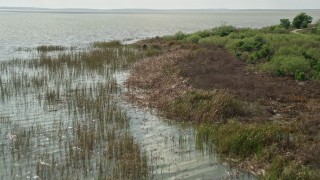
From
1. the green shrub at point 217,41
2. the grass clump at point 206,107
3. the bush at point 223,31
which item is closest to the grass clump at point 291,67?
the grass clump at point 206,107

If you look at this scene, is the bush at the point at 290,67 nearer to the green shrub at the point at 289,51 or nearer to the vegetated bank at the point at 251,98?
the vegetated bank at the point at 251,98

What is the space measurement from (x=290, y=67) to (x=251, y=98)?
249 inches

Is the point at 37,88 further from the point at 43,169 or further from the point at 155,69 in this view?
the point at 43,169

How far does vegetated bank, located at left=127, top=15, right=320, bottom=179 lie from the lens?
11969 mm

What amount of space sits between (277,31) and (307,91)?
24162 millimetres

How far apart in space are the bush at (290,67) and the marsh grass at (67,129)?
1002 centimetres

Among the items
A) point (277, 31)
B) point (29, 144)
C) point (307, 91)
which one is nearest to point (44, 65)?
point (29, 144)

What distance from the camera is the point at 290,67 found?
76.2ft

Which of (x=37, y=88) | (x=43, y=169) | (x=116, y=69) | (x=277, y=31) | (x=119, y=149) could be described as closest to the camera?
(x=43, y=169)

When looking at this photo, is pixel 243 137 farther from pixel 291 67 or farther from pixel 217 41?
pixel 217 41

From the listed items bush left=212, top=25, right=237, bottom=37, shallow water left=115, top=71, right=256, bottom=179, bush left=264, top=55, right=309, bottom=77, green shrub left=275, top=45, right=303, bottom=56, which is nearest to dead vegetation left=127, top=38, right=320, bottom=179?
shallow water left=115, top=71, right=256, bottom=179

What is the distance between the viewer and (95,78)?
2464cm

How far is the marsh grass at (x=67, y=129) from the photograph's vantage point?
11.0m

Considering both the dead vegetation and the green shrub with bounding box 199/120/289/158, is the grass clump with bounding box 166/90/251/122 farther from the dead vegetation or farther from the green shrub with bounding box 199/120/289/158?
the green shrub with bounding box 199/120/289/158
